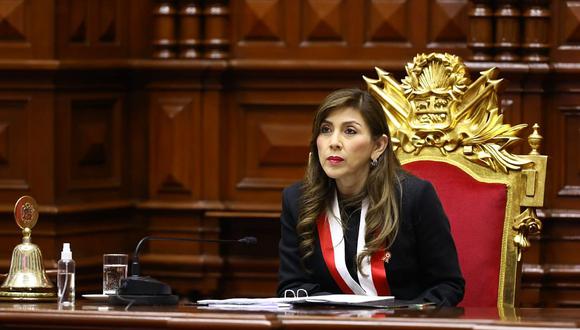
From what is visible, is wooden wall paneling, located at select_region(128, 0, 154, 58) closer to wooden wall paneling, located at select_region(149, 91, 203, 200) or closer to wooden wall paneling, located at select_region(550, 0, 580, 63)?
wooden wall paneling, located at select_region(149, 91, 203, 200)

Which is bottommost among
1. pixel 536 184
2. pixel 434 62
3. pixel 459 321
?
pixel 459 321

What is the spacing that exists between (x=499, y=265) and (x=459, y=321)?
3.54ft

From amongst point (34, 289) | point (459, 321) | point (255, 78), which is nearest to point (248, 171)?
point (255, 78)

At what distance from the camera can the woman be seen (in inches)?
165

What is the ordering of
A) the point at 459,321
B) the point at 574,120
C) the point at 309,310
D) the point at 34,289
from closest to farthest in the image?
1. the point at 459,321
2. the point at 309,310
3. the point at 34,289
4. the point at 574,120

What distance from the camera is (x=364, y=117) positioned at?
4.26 m

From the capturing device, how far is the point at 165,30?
6316 mm

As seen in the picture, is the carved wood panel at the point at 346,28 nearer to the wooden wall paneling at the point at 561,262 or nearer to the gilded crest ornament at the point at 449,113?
the wooden wall paneling at the point at 561,262

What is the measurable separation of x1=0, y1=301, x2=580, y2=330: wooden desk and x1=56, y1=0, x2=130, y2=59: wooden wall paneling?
2.58m

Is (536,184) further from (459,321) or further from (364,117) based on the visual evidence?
(459,321)

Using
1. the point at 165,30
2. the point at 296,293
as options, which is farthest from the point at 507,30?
the point at 296,293

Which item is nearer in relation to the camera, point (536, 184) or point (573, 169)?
point (536, 184)

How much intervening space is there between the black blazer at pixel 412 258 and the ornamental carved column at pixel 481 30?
1.91m

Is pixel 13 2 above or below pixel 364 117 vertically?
above
